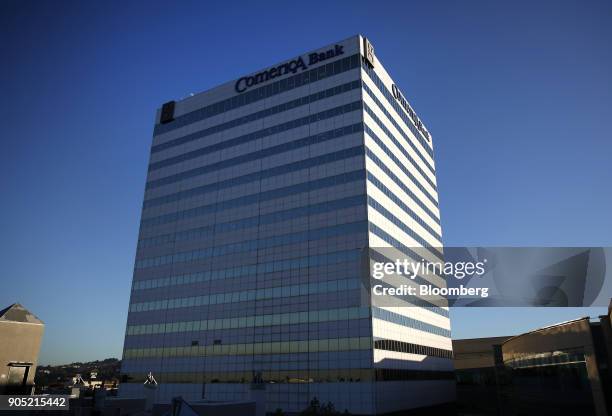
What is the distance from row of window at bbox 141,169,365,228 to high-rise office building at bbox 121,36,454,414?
23cm

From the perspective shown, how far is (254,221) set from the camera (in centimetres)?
7606

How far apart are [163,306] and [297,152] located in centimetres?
3629

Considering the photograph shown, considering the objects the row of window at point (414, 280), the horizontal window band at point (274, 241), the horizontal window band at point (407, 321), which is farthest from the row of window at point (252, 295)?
the horizontal window band at point (274, 241)

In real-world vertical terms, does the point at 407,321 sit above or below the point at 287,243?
below

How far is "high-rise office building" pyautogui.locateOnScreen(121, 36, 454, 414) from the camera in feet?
211

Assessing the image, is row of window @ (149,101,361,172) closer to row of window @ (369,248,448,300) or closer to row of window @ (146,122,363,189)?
row of window @ (146,122,363,189)

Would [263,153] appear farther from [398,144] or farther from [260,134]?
[398,144]

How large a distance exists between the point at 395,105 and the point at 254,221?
34904mm

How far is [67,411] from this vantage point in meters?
52.2

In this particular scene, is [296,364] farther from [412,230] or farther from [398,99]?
[398,99]

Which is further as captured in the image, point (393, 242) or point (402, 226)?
point (402, 226)

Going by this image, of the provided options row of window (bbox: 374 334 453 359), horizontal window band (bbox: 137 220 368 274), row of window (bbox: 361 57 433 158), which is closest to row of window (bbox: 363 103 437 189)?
Answer: row of window (bbox: 361 57 433 158)

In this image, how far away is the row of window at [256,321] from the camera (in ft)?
207

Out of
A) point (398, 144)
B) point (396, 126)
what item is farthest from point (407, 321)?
point (396, 126)
